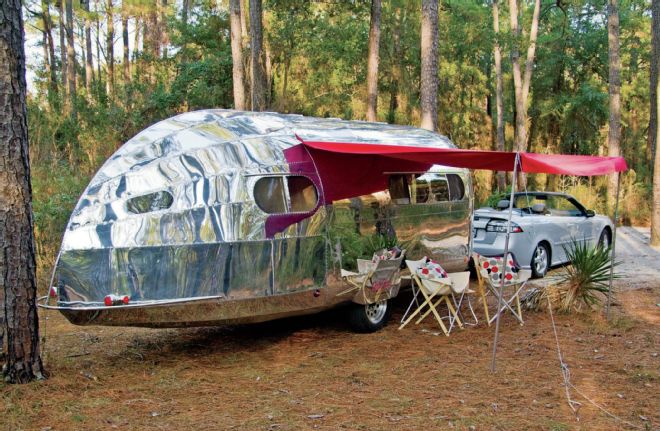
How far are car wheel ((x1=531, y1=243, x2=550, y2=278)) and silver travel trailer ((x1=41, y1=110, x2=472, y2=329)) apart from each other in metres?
4.89

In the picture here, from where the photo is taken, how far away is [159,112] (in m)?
19.8

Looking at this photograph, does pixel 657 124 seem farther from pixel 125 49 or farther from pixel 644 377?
pixel 125 49

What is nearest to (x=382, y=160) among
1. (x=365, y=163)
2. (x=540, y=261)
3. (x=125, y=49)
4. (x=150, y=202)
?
(x=365, y=163)

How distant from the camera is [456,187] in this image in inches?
370

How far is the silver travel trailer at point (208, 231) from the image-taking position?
18.9 feet

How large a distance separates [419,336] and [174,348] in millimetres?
2941

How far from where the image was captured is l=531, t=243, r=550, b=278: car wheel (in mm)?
11352

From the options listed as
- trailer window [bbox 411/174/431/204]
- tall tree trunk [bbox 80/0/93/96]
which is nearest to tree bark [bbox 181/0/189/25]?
tall tree trunk [bbox 80/0/93/96]

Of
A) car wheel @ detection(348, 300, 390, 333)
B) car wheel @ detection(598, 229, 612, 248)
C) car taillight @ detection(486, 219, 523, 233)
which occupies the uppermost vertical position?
car taillight @ detection(486, 219, 523, 233)

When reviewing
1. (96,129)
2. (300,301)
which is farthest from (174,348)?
(96,129)

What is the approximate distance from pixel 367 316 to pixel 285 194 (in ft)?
6.74

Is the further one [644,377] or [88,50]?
[88,50]

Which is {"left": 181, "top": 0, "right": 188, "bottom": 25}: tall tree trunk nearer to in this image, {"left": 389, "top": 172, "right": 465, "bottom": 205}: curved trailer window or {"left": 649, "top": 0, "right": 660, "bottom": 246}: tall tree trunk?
{"left": 649, "top": 0, "right": 660, "bottom": 246}: tall tree trunk

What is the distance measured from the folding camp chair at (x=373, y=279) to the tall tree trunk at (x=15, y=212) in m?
3.25
